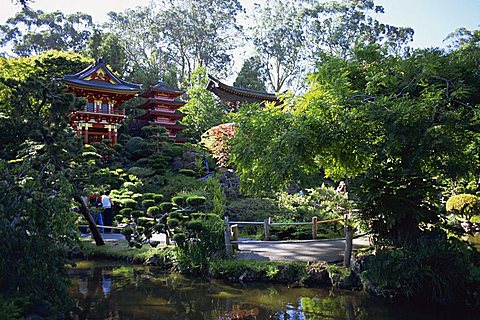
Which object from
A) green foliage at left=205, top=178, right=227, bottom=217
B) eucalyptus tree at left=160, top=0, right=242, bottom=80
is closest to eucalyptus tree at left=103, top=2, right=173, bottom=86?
eucalyptus tree at left=160, top=0, right=242, bottom=80

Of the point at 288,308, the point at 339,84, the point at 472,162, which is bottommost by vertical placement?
the point at 288,308

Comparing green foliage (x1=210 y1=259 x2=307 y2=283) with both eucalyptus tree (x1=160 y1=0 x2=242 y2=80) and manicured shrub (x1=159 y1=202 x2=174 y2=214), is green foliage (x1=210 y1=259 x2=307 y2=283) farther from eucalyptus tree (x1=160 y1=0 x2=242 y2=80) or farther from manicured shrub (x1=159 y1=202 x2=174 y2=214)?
eucalyptus tree (x1=160 y1=0 x2=242 y2=80)

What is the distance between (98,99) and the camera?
20.8 meters

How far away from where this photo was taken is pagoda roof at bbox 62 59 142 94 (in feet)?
63.9

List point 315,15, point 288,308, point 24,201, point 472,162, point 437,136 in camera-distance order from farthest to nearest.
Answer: point 315,15 → point 472,162 → point 288,308 → point 437,136 → point 24,201

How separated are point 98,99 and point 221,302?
1600 centimetres

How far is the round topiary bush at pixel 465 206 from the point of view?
15319 mm

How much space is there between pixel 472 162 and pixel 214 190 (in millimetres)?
8857

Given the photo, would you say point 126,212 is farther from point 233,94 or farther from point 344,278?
point 233,94

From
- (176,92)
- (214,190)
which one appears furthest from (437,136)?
(176,92)

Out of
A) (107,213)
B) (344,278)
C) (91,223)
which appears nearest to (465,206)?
(344,278)

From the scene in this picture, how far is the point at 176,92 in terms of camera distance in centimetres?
2439

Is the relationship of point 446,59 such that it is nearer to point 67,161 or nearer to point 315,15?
point 67,161

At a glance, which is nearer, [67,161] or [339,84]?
[339,84]
